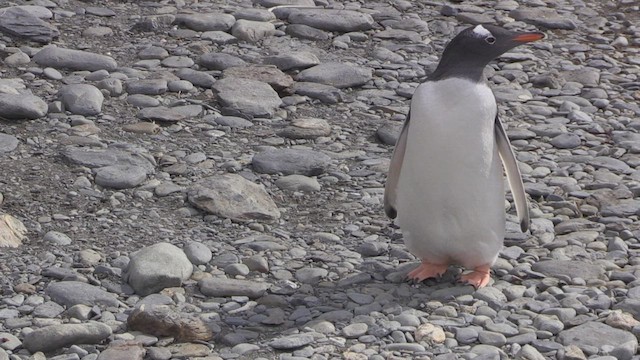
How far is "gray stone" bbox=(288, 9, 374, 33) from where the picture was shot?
27.6 ft

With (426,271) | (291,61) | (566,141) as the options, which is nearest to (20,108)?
(291,61)

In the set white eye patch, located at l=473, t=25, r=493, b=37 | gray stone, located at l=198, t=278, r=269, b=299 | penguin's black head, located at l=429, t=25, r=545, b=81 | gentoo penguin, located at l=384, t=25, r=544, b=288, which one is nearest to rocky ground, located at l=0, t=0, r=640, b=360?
gray stone, located at l=198, t=278, r=269, b=299

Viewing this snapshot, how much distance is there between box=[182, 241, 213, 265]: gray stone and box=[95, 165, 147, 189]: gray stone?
0.72 m

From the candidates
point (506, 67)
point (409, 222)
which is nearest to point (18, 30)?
point (506, 67)

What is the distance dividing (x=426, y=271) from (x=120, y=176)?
163 cm

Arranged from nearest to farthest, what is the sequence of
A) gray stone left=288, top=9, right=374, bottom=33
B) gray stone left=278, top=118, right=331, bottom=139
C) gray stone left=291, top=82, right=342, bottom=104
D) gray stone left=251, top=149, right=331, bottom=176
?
gray stone left=251, top=149, right=331, bottom=176, gray stone left=278, top=118, right=331, bottom=139, gray stone left=291, top=82, right=342, bottom=104, gray stone left=288, top=9, right=374, bottom=33

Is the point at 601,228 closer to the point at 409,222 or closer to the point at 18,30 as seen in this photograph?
the point at 409,222

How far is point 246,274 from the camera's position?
5082 mm

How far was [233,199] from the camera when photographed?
570cm

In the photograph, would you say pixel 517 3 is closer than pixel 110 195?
No

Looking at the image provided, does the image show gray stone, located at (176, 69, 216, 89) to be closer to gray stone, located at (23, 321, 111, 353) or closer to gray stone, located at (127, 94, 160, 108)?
gray stone, located at (127, 94, 160, 108)

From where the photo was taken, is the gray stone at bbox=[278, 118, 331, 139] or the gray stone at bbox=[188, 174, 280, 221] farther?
A: the gray stone at bbox=[278, 118, 331, 139]

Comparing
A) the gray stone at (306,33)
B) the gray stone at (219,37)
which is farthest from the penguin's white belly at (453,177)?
the gray stone at (306,33)

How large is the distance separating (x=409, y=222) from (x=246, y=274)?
70cm
